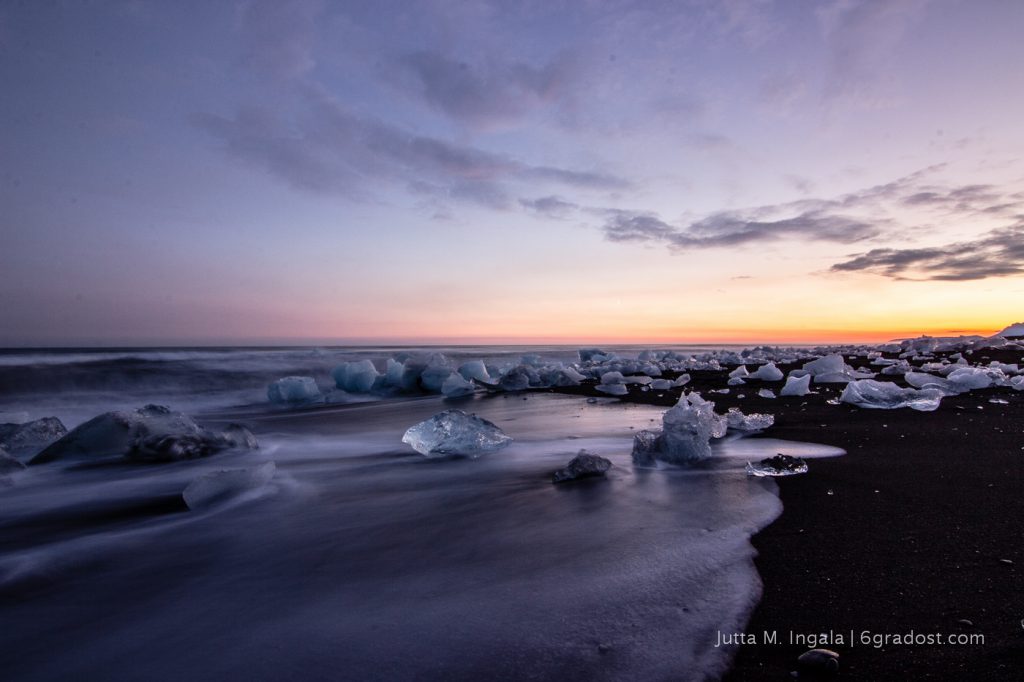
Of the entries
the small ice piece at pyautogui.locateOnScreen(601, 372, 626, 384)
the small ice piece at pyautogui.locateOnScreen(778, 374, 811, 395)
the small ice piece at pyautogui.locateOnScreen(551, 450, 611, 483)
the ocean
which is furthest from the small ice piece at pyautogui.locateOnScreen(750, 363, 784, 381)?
the small ice piece at pyautogui.locateOnScreen(551, 450, 611, 483)

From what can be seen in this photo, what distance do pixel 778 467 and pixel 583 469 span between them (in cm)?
→ 125

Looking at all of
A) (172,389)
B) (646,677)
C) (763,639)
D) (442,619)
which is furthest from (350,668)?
(172,389)

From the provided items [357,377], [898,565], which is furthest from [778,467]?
[357,377]

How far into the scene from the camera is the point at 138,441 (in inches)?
199

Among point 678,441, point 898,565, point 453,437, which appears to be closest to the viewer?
point 898,565

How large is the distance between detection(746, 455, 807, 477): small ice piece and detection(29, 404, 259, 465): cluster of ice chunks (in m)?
5.06

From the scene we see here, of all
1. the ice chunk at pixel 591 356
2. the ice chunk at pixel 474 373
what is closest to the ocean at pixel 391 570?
the ice chunk at pixel 474 373

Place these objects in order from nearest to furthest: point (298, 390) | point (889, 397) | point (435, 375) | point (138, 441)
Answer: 1. point (138, 441)
2. point (889, 397)
3. point (298, 390)
4. point (435, 375)

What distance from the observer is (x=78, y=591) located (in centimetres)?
221

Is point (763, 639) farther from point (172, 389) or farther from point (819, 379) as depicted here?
point (172, 389)

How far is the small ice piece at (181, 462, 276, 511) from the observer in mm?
3350

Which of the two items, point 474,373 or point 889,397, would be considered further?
point 474,373

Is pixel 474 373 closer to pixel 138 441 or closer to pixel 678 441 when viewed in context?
pixel 138 441

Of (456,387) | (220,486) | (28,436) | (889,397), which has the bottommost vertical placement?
(456,387)
